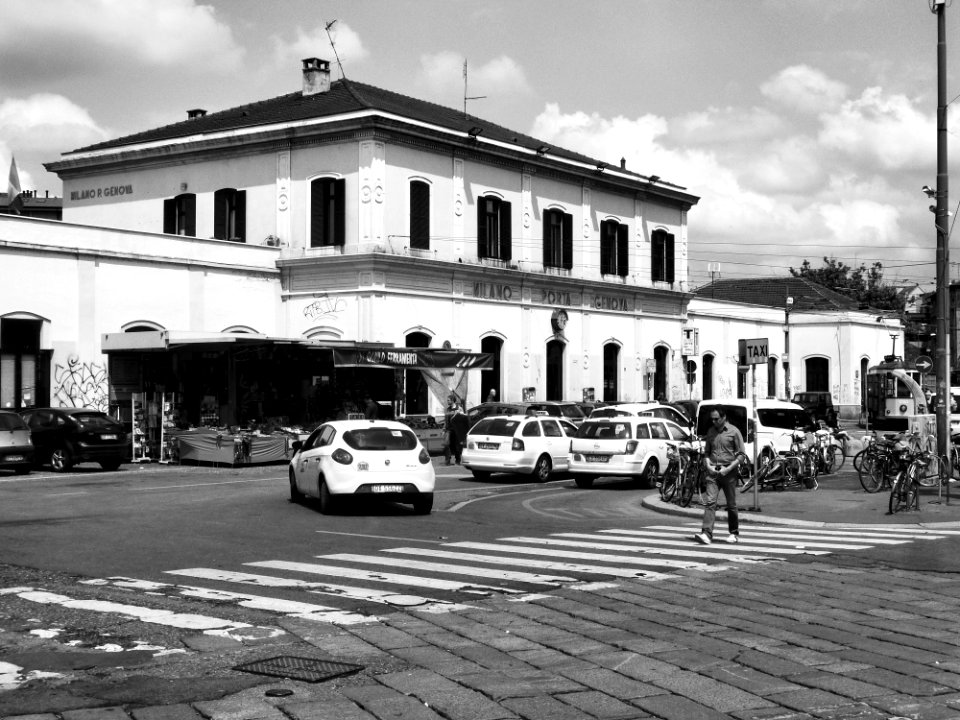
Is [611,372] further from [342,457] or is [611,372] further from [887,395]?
[342,457]

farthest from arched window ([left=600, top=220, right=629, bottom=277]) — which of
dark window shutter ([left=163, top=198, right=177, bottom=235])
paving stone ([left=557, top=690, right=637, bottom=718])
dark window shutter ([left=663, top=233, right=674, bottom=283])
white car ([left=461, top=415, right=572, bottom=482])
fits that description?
paving stone ([left=557, top=690, right=637, bottom=718])

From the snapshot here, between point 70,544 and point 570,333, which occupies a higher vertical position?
point 570,333

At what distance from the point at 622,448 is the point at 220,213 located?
79.9 feet

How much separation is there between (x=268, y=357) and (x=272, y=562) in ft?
71.6

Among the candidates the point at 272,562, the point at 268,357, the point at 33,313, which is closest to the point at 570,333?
the point at 268,357

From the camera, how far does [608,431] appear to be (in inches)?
1091

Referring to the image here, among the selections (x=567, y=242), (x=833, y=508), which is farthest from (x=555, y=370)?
(x=833, y=508)

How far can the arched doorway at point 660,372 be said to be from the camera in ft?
191

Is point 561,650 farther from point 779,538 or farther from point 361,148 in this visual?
point 361,148

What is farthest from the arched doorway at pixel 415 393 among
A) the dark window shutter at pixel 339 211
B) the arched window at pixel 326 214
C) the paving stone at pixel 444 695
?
Result: the paving stone at pixel 444 695

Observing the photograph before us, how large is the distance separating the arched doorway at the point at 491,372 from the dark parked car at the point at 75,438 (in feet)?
60.5

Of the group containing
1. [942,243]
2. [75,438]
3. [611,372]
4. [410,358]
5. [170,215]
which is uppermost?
[170,215]

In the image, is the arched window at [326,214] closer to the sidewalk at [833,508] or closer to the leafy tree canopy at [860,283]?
the sidewalk at [833,508]

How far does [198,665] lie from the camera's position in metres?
8.40
